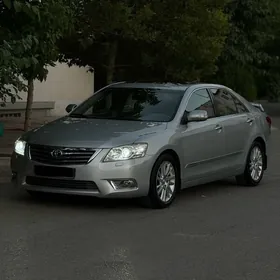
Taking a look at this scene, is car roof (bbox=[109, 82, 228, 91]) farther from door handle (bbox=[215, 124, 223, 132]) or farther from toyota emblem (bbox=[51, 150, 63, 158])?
toyota emblem (bbox=[51, 150, 63, 158])

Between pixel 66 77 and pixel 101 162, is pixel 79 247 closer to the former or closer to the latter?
pixel 101 162

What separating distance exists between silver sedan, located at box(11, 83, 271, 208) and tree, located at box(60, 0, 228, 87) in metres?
3.44

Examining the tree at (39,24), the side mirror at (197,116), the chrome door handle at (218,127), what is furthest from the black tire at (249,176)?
the tree at (39,24)

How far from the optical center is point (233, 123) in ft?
33.5

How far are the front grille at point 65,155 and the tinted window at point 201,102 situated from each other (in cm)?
182

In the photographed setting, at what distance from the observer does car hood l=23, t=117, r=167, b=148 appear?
8305 millimetres

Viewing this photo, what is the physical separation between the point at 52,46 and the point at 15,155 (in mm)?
2439

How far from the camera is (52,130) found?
882cm

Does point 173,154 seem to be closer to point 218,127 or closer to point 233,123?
point 218,127

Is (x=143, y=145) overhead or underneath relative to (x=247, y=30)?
underneath

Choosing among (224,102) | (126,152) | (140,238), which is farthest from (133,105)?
(140,238)

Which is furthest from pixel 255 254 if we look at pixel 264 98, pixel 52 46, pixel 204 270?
pixel 264 98

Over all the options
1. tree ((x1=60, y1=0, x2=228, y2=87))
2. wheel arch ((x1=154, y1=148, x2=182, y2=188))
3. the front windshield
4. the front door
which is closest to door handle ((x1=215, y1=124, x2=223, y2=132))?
the front door

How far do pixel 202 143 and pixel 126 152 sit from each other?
1532 mm
